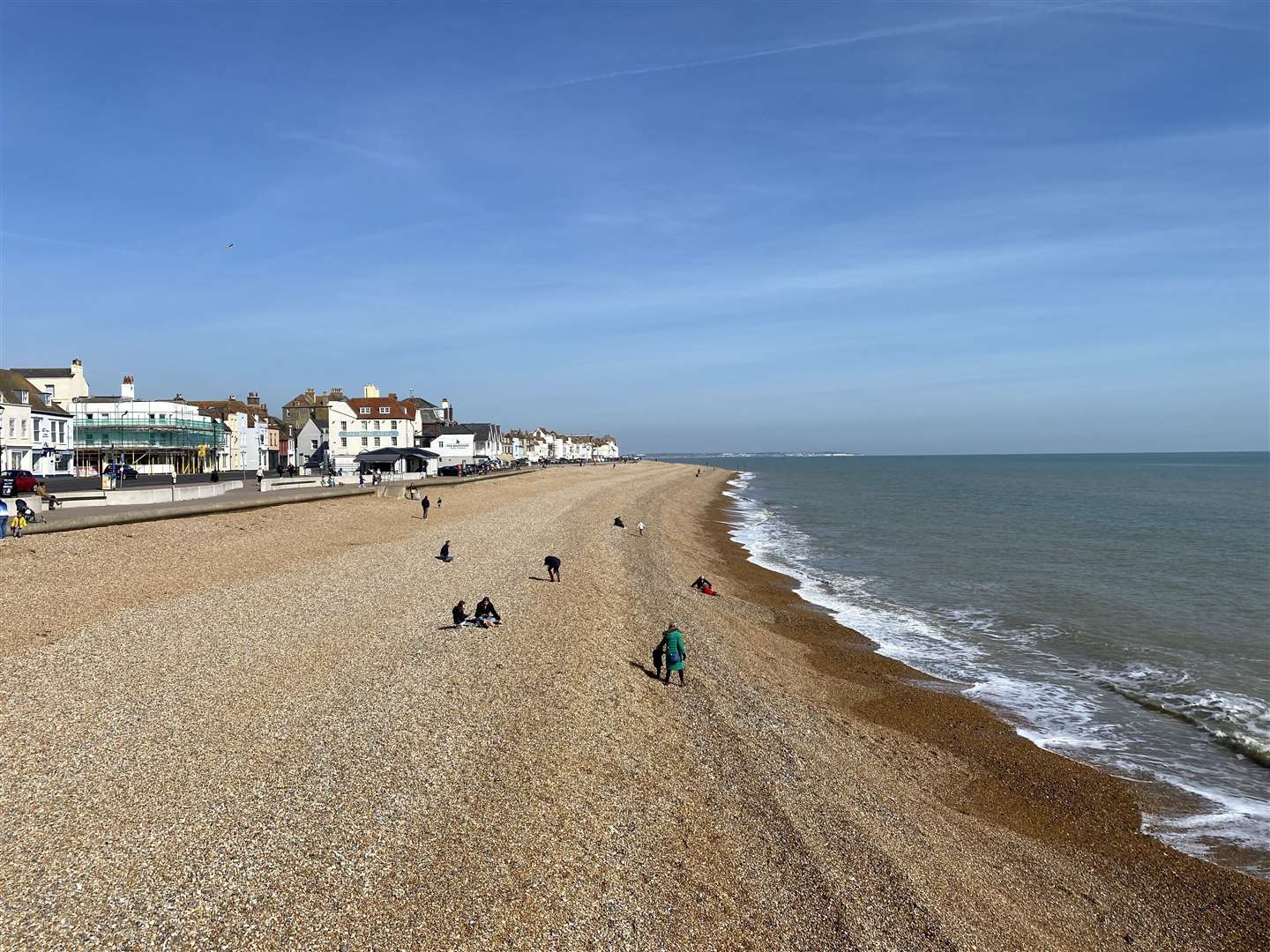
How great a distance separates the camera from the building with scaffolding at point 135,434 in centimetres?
5519

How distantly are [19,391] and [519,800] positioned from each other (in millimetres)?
56529

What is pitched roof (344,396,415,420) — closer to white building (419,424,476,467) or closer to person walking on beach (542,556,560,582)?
white building (419,424,476,467)

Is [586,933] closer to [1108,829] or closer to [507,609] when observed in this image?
[1108,829]

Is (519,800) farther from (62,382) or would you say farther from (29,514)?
(62,382)

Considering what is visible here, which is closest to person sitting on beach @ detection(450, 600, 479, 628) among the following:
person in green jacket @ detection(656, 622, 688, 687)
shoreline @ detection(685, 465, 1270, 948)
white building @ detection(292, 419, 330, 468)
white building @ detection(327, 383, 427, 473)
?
person in green jacket @ detection(656, 622, 688, 687)

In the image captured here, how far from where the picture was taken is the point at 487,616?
59.3ft

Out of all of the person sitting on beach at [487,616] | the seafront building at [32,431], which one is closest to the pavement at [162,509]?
the person sitting on beach at [487,616]

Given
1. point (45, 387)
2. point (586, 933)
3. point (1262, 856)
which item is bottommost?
point (1262, 856)

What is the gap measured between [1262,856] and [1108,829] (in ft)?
5.97

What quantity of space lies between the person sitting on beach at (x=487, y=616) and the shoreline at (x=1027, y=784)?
7.72 m

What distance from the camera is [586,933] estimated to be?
714cm

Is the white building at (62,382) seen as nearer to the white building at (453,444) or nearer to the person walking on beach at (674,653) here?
the white building at (453,444)

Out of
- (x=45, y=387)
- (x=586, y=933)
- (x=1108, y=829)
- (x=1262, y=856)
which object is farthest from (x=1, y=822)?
(x=45, y=387)

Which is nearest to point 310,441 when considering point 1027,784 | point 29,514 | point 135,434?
point 135,434
